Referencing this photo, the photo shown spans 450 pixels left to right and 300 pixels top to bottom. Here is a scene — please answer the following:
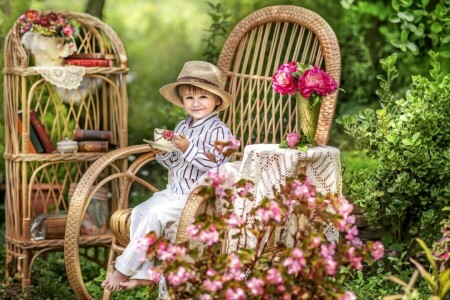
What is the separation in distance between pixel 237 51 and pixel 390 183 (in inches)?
41.5

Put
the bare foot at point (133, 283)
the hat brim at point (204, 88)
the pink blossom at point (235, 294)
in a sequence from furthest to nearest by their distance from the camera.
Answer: the hat brim at point (204, 88), the bare foot at point (133, 283), the pink blossom at point (235, 294)

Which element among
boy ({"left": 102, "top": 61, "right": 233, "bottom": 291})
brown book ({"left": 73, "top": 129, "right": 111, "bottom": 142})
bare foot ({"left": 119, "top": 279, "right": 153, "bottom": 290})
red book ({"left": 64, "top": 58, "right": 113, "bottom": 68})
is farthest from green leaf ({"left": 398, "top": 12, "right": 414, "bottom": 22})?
bare foot ({"left": 119, "top": 279, "right": 153, "bottom": 290})

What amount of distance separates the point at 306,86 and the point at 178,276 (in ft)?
4.14

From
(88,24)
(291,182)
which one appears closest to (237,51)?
(88,24)

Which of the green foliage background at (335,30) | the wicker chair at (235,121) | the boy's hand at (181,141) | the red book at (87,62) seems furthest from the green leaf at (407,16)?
the boy's hand at (181,141)

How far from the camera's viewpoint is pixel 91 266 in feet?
17.3

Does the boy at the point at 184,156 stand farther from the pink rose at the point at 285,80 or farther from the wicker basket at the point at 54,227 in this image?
the wicker basket at the point at 54,227

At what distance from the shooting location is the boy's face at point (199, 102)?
4.20 metres

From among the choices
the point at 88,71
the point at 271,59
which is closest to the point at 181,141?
the point at 271,59

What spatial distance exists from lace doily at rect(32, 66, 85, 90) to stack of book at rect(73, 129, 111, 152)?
28 cm

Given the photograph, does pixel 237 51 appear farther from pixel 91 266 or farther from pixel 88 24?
pixel 91 266

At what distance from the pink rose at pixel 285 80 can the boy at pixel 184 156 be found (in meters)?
0.31

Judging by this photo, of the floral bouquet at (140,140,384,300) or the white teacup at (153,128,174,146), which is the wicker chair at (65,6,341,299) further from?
the floral bouquet at (140,140,384,300)

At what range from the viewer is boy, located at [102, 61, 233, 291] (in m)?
3.97
